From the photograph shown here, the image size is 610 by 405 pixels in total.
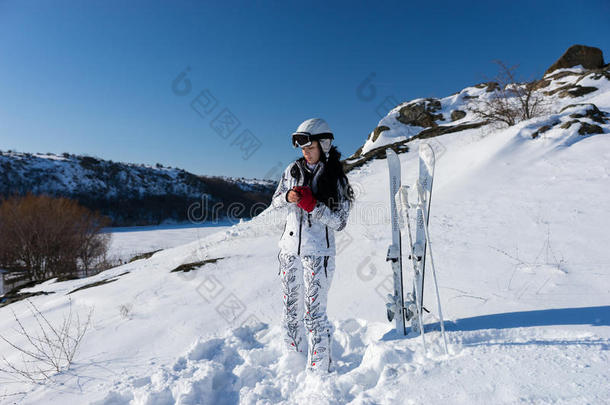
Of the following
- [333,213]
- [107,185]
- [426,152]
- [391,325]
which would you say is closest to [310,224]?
[333,213]

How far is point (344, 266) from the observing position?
14.8 feet

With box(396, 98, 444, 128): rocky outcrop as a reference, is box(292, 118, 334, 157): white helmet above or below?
below

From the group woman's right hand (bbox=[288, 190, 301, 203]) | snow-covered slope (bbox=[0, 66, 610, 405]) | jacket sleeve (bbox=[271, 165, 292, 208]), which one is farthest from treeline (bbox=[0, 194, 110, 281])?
woman's right hand (bbox=[288, 190, 301, 203])

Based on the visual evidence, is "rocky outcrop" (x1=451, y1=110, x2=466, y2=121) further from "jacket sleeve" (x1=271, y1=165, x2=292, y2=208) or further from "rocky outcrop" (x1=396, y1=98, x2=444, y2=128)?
"jacket sleeve" (x1=271, y1=165, x2=292, y2=208)

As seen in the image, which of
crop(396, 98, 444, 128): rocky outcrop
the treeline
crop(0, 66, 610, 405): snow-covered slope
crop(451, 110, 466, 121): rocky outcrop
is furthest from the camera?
crop(396, 98, 444, 128): rocky outcrop

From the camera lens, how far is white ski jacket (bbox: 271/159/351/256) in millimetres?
2125

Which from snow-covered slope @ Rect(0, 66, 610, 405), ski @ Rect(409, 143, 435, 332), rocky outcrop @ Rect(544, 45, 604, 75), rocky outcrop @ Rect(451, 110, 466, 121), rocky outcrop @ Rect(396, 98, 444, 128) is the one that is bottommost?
snow-covered slope @ Rect(0, 66, 610, 405)

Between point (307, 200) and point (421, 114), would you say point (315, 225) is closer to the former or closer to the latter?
point (307, 200)

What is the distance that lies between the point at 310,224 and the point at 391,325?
49.6 inches

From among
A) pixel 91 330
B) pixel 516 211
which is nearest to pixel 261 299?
pixel 91 330

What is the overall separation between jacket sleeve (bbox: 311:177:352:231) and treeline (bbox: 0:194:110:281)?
75.0 feet

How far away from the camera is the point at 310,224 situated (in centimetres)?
219

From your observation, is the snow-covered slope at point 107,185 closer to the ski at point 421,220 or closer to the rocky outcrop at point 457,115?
the rocky outcrop at point 457,115

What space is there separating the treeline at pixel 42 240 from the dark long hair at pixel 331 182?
74.9 feet
